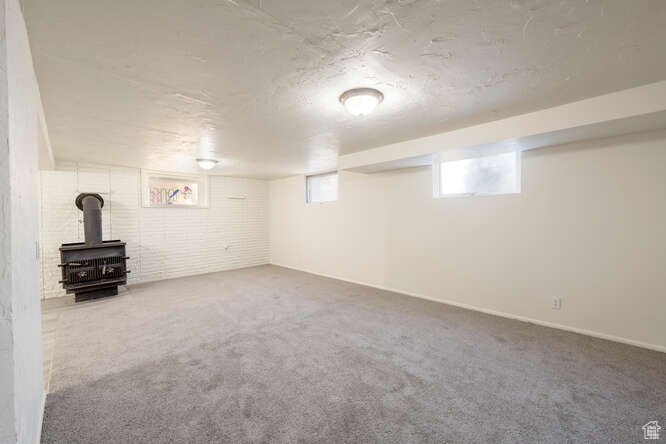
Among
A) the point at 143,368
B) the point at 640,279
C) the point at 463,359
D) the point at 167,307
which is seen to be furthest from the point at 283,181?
the point at 640,279

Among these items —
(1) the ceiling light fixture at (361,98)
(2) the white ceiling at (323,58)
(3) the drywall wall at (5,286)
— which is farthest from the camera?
(1) the ceiling light fixture at (361,98)

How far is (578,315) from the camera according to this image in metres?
2.99

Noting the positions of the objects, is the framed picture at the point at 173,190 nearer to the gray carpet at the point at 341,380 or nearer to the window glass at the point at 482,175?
the gray carpet at the point at 341,380

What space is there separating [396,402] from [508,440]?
65 cm

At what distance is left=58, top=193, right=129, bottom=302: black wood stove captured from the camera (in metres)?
4.05

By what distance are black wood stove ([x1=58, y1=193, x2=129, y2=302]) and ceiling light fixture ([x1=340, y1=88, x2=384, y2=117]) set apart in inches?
176

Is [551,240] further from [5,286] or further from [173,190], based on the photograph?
[173,190]

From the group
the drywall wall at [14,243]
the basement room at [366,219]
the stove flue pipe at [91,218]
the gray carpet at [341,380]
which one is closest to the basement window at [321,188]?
the basement room at [366,219]

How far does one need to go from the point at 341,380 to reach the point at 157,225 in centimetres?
509

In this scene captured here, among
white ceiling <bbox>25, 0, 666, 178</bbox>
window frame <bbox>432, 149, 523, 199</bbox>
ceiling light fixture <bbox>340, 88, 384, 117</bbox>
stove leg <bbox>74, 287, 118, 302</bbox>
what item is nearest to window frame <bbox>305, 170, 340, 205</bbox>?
window frame <bbox>432, 149, 523, 199</bbox>

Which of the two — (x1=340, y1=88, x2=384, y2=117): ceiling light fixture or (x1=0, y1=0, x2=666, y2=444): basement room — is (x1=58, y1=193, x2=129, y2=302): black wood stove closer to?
(x1=0, y1=0, x2=666, y2=444): basement room

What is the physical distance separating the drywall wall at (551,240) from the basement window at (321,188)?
3.80ft

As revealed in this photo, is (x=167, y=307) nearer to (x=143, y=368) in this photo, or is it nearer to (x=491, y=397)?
(x=143, y=368)

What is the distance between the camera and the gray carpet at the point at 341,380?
1.67 m
